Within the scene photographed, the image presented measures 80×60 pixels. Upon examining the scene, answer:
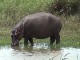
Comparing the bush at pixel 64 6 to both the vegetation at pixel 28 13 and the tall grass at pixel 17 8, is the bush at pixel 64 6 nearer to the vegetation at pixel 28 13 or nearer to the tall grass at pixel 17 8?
the vegetation at pixel 28 13

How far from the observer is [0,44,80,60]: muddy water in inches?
431

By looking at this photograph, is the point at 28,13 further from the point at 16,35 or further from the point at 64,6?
the point at 16,35

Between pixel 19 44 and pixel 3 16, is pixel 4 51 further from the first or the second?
pixel 3 16

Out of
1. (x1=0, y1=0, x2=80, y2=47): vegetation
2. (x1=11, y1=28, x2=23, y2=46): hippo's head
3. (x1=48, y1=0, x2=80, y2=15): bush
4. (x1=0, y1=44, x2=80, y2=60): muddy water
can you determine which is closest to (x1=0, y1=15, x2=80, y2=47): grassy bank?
(x1=0, y1=0, x2=80, y2=47): vegetation

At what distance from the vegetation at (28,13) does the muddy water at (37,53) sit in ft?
4.61

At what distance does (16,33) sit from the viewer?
1413 cm

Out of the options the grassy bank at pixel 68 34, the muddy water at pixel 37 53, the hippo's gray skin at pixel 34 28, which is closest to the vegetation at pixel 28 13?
the grassy bank at pixel 68 34

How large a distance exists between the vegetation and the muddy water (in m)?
1.41

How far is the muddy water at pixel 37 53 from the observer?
11.0m

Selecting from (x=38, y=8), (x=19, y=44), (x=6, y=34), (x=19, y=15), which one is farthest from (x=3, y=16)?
(x=19, y=44)

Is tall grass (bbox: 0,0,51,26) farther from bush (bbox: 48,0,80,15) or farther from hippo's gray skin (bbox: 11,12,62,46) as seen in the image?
hippo's gray skin (bbox: 11,12,62,46)

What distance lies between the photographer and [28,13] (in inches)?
848

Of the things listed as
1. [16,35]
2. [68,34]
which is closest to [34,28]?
[16,35]

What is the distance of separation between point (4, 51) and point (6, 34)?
4429 millimetres
